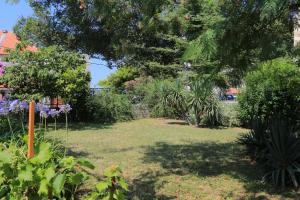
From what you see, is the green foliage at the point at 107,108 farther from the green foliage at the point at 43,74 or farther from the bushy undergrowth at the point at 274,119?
the bushy undergrowth at the point at 274,119

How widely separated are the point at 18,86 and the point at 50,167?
10441 millimetres

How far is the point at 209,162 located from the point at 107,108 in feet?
28.2

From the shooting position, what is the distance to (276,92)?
537 inches

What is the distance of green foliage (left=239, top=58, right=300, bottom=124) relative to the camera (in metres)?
13.2

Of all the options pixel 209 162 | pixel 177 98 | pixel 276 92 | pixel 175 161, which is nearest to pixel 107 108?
pixel 177 98

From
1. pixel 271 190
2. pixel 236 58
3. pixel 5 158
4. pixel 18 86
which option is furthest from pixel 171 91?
pixel 5 158

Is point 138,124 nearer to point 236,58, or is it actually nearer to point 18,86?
point 18,86

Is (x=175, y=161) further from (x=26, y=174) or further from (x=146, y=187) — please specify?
(x=26, y=174)

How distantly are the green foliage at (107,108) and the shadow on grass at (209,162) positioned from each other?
597cm

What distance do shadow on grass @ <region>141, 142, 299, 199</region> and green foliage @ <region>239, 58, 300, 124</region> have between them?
3.28 metres

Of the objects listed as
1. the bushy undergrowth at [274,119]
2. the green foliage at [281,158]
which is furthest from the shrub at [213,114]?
the green foliage at [281,158]

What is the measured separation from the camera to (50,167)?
426 centimetres

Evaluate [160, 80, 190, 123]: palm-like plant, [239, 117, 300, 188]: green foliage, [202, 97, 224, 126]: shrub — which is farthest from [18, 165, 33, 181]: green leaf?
[160, 80, 190, 123]: palm-like plant

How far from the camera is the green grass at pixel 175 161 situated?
648cm
